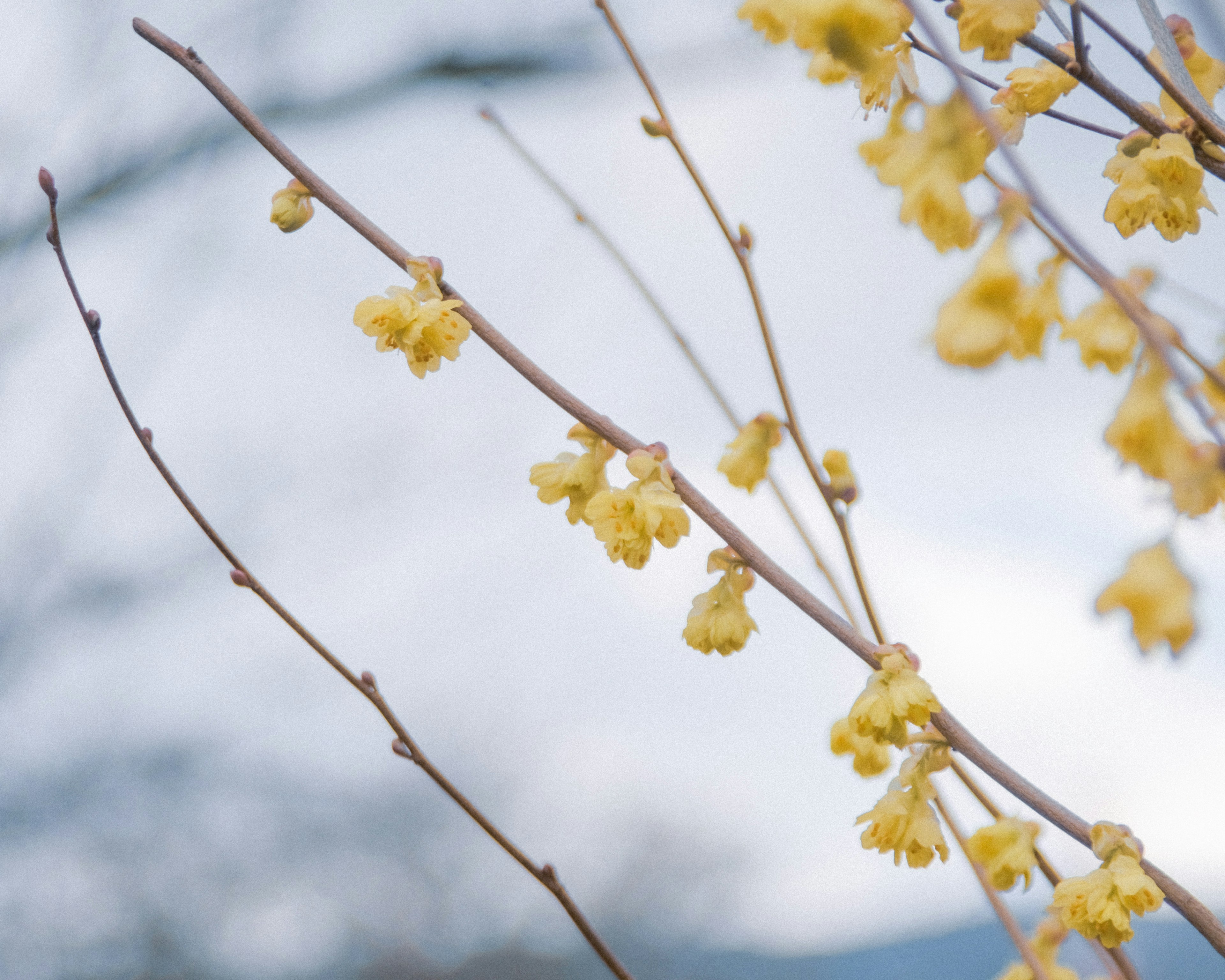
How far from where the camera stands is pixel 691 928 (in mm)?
1538

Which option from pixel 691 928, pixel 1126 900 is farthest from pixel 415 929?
pixel 1126 900

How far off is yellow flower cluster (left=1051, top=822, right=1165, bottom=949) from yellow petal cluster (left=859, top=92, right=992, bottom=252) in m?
0.22

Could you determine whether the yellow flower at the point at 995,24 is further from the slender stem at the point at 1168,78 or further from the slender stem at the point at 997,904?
the slender stem at the point at 997,904

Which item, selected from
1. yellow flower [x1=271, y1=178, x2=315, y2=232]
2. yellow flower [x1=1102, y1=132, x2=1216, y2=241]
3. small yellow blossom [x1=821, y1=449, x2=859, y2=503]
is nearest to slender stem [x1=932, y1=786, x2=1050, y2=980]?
small yellow blossom [x1=821, y1=449, x2=859, y2=503]

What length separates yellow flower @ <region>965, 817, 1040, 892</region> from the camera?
334 millimetres

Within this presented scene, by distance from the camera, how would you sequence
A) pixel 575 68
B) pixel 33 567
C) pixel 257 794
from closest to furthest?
1. pixel 575 68
2. pixel 33 567
3. pixel 257 794

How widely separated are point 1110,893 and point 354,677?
0.30 meters

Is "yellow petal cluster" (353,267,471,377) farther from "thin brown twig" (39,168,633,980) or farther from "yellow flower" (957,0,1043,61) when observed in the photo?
"yellow flower" (957,0,1043,61)

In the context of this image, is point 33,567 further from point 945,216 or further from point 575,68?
point 945,216

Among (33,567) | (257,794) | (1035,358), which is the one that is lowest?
(1035,358)

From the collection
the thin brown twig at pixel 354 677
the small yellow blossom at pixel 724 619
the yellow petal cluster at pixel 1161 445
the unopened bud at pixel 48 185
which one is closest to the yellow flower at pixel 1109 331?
the yellow petal cluster at pixel 1161 445

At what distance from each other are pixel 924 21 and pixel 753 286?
16cm

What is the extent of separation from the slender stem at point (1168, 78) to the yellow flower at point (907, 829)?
27 centimetres

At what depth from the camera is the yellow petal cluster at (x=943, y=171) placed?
0.24 meters
